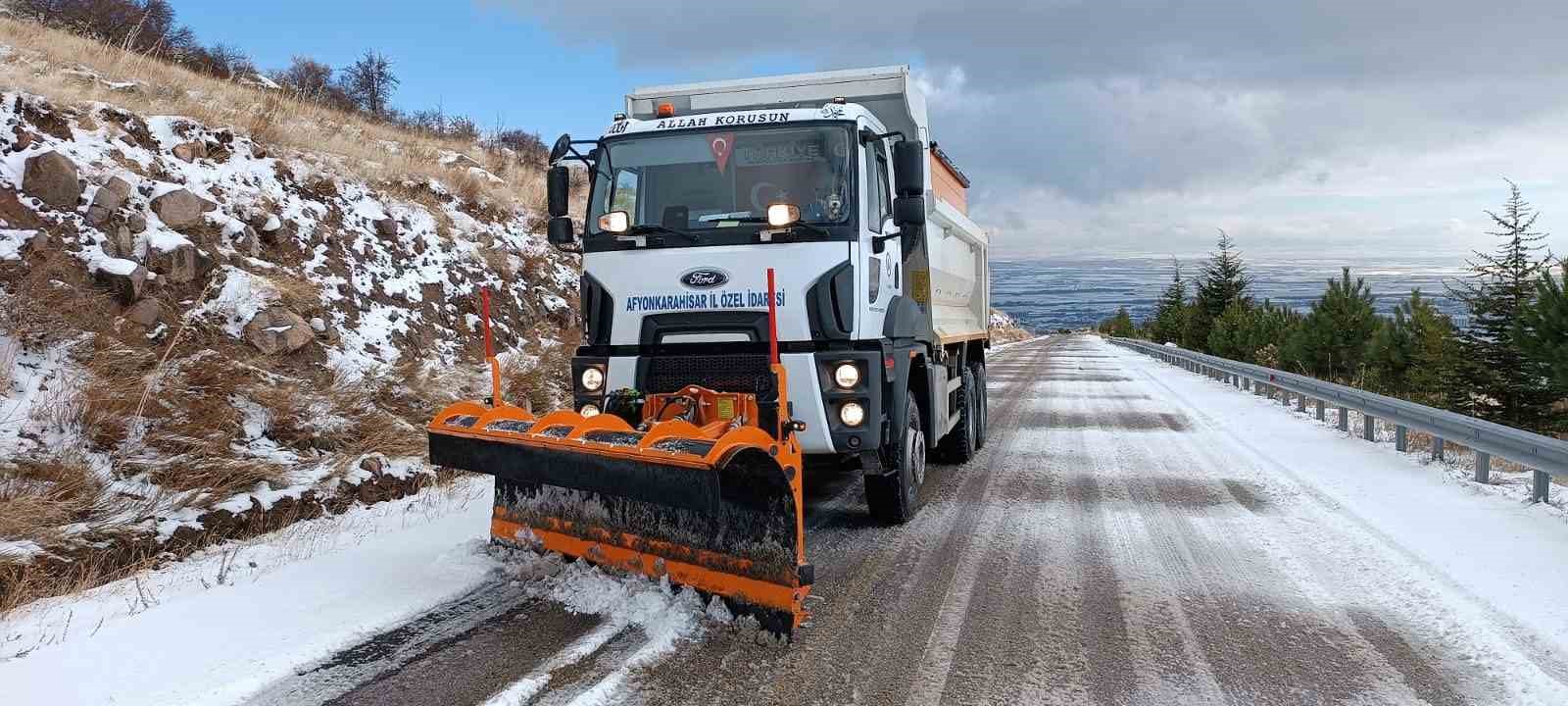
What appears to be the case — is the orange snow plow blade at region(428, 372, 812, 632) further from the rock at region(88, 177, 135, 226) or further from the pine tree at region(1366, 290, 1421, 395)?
the pine tree at region(1366, 290, 1421, 395)

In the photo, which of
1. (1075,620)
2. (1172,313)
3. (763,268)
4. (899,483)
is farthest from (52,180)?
(1172,313)

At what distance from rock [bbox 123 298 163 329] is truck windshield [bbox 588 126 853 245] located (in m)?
4.01

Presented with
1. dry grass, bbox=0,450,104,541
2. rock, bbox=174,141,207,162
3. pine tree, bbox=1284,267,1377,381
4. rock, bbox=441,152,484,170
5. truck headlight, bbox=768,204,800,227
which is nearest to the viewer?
dry grass, bbox=0,450,104,541

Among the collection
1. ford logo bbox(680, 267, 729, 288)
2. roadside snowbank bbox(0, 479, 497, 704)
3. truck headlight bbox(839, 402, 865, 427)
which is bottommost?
roadside snowbank bbox(0, 479, 497, 704)

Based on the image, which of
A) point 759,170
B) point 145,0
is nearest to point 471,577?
point 759,170

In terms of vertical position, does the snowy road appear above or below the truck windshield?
below

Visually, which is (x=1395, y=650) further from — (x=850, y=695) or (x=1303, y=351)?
(x=1303, y=351)

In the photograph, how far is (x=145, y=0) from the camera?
65.3 feet

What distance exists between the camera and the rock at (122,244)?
7.38 meters

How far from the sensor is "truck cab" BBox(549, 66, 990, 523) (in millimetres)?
5320

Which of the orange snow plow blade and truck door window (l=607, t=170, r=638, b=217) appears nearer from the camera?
the orange snow plow blade

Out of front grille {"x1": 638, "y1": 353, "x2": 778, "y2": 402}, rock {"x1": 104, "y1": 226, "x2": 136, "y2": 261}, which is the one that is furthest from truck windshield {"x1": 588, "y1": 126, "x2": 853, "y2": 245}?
rock {"x1": 104, "y1": 226, "x2": 136, "y2": 261}

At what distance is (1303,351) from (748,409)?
3131cm

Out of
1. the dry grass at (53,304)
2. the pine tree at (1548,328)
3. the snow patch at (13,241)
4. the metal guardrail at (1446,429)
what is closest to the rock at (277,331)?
the dry grass at (53,304)
